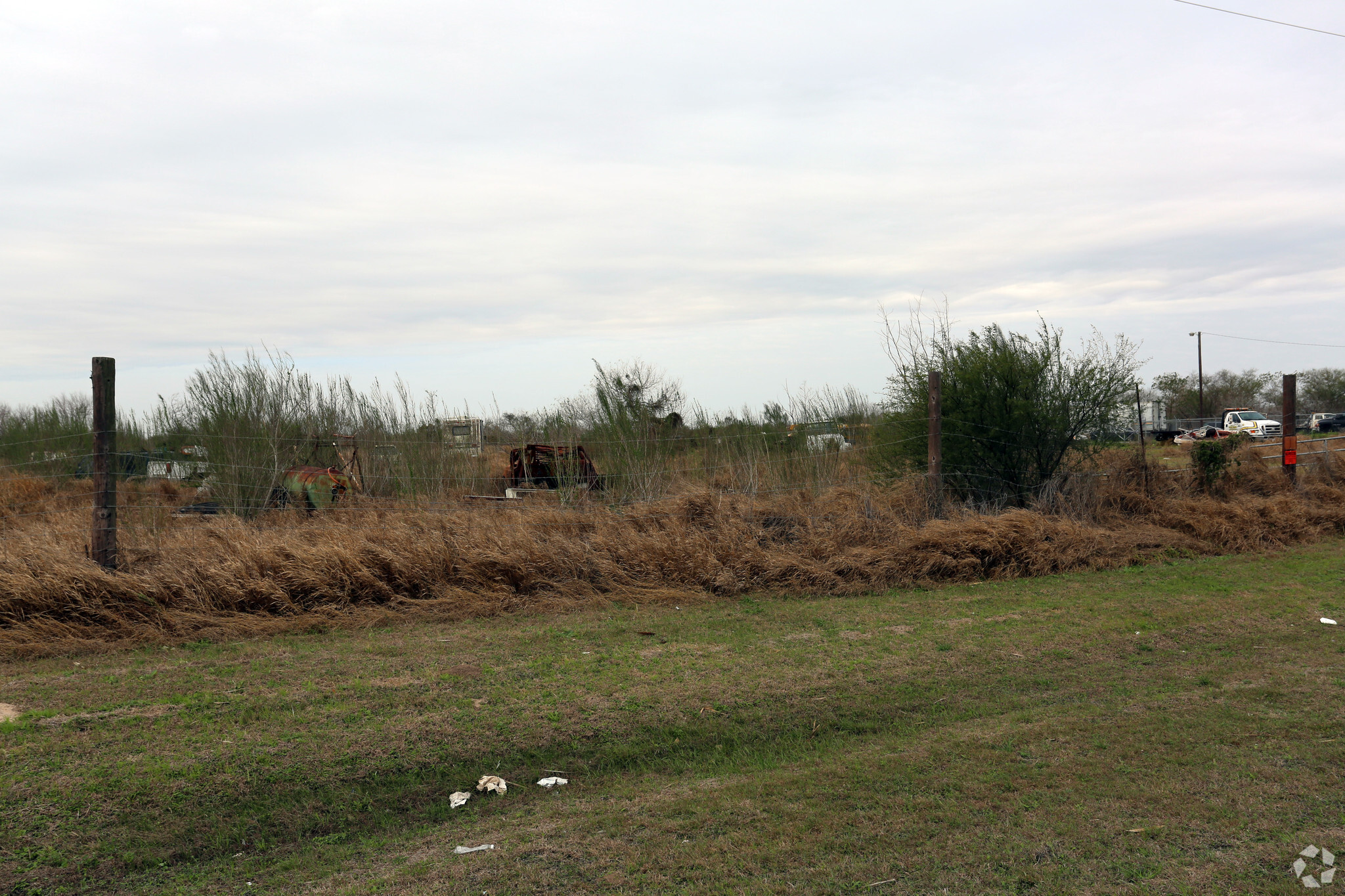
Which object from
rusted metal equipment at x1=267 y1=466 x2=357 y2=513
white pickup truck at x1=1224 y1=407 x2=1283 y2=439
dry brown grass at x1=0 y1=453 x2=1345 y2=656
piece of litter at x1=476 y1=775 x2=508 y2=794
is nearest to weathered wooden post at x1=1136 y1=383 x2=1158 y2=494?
dry brown grass at x1=0 y1=453 x2=1345 y2=656

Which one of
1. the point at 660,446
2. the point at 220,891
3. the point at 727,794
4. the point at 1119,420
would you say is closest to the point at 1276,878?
the point at 727,794

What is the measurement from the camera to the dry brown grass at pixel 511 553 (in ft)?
24.0

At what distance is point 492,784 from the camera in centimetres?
441

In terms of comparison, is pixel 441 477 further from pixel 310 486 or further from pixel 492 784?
pixel 492 784

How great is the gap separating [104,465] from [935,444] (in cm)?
938

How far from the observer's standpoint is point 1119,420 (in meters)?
13.4

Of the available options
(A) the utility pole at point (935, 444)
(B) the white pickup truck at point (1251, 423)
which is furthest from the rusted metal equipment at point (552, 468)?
(B) the white pickup truck at point (1251, 423)

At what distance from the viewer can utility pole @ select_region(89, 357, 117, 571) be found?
772 cm

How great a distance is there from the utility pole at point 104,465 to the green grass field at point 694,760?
1.46 metres

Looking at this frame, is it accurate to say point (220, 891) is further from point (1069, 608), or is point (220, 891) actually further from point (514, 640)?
point (1069, 608)

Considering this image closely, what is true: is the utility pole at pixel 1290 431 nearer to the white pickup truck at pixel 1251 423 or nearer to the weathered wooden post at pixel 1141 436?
the weathered wooden post at pixel 1141 436

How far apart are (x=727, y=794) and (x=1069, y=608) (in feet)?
17.3

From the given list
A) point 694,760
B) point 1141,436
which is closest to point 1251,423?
point 1141,436

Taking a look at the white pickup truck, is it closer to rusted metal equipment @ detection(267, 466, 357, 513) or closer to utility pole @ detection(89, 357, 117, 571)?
rusted metal equipment @ detection(267, 466, 357, 513)
